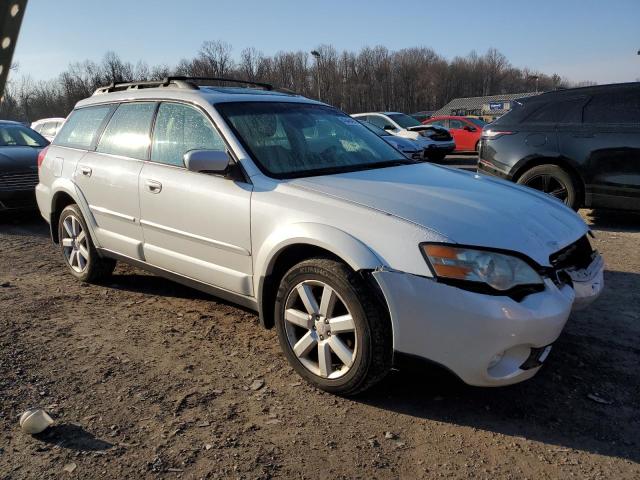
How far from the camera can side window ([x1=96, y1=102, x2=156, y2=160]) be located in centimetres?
414

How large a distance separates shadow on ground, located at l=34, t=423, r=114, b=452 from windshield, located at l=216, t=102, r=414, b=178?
175 cm

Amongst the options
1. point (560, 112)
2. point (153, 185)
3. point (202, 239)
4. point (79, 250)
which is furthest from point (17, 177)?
point (560, 112)

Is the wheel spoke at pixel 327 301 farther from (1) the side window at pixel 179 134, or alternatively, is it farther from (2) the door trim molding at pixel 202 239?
(1) the side window at pixel 179 134

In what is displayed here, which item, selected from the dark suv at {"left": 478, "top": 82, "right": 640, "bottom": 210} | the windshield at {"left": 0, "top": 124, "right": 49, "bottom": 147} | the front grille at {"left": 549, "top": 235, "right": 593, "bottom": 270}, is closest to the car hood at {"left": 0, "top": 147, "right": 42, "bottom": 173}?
the windshield at {"left": 0, "top": 124, "right": 49, "bottom": 147}

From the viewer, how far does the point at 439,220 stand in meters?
2.69

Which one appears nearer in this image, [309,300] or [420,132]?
[309,300]

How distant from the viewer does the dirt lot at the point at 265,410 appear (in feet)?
7.91

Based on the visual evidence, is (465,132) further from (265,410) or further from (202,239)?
(265,410)

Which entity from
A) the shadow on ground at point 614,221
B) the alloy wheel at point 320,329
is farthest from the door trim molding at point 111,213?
the shadow on ground at point 614,221

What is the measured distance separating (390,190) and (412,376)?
1.13m

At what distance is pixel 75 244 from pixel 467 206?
3791 millimetres

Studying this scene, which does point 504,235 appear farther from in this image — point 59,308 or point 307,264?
point 59,308

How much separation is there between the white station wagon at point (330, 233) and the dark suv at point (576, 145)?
3635mm

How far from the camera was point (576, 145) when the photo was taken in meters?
6.82
